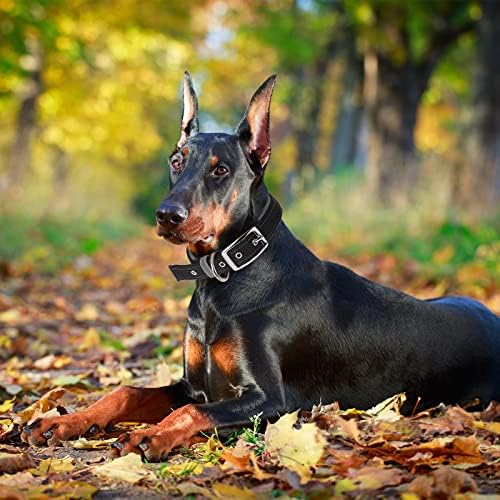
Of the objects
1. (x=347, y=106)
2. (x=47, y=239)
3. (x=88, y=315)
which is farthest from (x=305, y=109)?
(x=88, y=315)

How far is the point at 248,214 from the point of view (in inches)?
159

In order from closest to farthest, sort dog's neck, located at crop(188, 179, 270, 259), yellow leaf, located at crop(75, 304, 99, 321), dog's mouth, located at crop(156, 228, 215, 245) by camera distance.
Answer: dog's mouth, located at crop(156, 228, 215, 245)
dog's neck, located at crop(188, 179, 270, 259)
yellow leaf, located at crop(75, 304, 99, 321)

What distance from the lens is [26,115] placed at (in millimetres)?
21125

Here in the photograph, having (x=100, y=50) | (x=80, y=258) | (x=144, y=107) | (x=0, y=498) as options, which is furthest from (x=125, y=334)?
(x=144, y=107)

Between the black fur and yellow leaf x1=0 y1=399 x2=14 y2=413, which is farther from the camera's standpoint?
yellow leaf x1=0 y1=399 x2=14 y2=413

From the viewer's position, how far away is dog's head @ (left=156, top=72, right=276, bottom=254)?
3.73 m

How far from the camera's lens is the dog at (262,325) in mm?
3781

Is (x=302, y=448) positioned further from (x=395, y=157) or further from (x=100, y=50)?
(x=100, y=50)

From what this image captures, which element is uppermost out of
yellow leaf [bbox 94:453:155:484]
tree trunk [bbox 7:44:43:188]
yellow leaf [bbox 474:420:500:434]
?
tree trunk [bbox 7:44:43:188]

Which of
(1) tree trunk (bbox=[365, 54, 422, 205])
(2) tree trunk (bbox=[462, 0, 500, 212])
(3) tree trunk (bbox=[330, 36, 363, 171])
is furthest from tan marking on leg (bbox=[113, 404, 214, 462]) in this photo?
(3) tree trunk (bbox=[330, 36, 363, 171])

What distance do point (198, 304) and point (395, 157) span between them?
15795mm

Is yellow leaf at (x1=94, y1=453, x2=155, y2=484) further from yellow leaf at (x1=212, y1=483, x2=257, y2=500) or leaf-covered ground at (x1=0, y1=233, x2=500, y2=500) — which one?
yellow leaf at (x1=212, y1=483, x2=257, y2=500)

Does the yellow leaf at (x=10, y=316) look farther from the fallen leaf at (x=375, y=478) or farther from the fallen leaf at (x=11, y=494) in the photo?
the fallen leaf at (x=375, y=478)

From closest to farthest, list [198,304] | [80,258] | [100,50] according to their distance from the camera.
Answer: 1. [198,304]
2. [80,258]
3. [100,50]
